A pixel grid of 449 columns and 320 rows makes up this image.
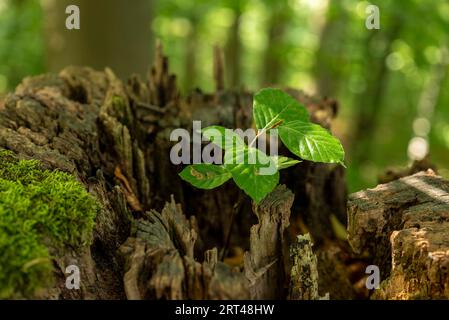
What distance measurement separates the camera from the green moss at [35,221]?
5.39 ft

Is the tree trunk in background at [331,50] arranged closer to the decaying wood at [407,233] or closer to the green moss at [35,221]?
the decaying wood at [407,233]

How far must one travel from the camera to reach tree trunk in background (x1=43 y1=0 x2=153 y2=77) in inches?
193

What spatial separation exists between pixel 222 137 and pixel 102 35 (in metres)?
3.41

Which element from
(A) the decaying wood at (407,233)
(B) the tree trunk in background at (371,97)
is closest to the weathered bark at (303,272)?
(A) the decaying wood at (407,233)

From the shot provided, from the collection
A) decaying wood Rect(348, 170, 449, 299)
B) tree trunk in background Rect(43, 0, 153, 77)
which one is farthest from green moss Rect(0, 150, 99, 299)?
tree trunk in background Rect(43, 0, 153, 77)

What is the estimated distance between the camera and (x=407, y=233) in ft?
6.55

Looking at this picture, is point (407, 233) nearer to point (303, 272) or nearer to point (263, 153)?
point (303, 272)

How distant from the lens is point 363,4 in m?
7.36

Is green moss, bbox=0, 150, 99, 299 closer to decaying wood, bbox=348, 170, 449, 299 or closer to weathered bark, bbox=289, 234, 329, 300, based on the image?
weathered bark, bbox=289, 234, 329, 300

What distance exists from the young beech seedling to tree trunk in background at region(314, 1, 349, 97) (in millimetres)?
4487

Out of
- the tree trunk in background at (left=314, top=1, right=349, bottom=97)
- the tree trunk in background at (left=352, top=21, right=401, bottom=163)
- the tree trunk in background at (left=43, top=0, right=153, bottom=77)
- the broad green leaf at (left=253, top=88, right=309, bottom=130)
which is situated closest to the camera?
the broad green leaf at (left=253, top=88, right=309, bottom=130)

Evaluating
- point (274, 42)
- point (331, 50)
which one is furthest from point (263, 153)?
point (274, 42)

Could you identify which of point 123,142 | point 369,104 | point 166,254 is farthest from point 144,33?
point 369,104
